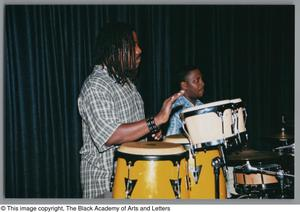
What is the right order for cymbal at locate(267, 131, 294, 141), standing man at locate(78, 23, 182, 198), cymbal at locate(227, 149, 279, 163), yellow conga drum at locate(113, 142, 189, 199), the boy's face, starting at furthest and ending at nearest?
the boy's face, cymbal at locate(267, 131, 294, 141), cymbal at locate(227, 149, 279, 163), standing man at locate(78, 23, 182, 198), yellow conga drum at locate(113, 142, 189, 199)

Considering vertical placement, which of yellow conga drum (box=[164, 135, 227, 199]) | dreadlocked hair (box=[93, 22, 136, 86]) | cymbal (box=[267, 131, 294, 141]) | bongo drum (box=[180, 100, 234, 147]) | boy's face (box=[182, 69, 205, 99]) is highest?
dreadlocked hair (box=[93, 22, 136, 86])

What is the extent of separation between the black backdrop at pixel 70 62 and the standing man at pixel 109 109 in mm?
581

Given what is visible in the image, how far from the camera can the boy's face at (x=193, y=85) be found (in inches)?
120

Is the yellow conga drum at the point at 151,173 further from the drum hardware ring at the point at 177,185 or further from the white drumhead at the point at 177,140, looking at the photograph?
the white drumhead at the point at 177,140

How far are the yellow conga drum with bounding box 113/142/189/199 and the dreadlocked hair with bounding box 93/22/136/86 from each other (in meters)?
0.44

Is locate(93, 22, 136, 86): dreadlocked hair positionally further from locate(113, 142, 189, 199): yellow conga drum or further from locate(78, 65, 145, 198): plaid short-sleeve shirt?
locate(113, 142, 189, 199): yellow conga drum

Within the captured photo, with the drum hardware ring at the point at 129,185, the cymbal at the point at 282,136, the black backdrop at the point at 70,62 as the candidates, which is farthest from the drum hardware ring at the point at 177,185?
the cymbal at the point at 282,136

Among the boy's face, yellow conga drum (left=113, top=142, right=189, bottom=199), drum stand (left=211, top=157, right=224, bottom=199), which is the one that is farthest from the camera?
the boy's face

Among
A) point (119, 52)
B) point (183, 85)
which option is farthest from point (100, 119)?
point (183, 85)

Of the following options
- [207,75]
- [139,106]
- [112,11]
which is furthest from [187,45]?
[139,106]

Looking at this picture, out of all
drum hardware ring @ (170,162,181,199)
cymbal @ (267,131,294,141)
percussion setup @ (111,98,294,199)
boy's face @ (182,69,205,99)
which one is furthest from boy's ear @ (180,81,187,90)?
drum hardware ring @ (170,162,181,199)

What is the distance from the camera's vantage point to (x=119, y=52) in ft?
6.63

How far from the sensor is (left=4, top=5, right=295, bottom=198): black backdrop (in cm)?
241
